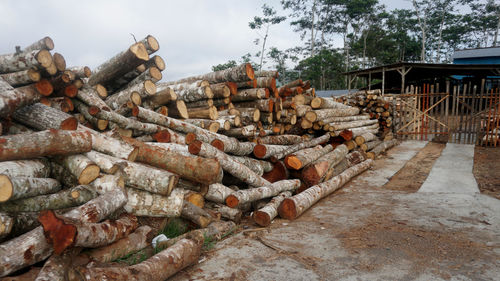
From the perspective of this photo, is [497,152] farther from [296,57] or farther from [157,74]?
[296,57]

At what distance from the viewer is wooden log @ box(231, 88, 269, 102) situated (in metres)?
7.84

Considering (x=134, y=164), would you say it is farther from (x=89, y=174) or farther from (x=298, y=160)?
(x=298, y=160)

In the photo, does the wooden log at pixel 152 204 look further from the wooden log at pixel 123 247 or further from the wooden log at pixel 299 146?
the wooden log at pixel 299 146

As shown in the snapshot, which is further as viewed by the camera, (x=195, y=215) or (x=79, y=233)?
(x=195, y=215)

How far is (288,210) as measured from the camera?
491 cm

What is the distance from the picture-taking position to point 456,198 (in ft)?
18.7

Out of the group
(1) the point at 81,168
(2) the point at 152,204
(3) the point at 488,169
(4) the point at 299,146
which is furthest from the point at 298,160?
(3) the point at 488,169

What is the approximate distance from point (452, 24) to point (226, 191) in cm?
5191

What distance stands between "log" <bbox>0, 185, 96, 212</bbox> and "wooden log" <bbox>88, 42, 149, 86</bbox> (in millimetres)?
4026

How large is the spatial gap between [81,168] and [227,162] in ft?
7.39

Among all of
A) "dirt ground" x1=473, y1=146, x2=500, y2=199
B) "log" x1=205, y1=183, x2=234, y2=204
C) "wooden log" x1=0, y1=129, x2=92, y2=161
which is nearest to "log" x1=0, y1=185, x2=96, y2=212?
"wooden log" x1=0, y1=129, x2=92, y2=161

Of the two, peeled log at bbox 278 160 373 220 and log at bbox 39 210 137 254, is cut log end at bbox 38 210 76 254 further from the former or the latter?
peeled log at bbox 278 160 373 220

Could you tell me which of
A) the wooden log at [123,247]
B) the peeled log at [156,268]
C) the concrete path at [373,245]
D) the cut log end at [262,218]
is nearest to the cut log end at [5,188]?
the wooden log at [123,247]

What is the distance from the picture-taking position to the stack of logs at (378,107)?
42.6 feet
